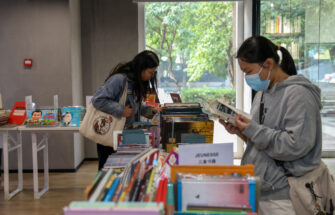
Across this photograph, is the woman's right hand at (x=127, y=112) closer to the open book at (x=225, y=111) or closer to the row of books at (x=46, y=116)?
the open book at (x=225, y=111)

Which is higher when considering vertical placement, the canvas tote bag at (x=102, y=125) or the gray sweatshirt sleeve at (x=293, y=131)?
the gray sweatshirt sleeve at (x=293, y=131)

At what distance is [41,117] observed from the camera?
4.08 m

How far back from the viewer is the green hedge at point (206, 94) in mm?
6121

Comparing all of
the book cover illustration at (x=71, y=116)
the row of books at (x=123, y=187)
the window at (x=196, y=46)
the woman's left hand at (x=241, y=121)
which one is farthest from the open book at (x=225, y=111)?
the window at (x=196, y=46)

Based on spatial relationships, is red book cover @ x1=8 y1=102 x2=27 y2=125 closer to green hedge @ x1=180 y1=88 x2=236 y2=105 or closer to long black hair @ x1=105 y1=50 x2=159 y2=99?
long black hair @ x1=105 y1=50 x2=159 y2=99

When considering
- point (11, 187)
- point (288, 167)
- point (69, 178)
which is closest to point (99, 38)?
point (69, 178)

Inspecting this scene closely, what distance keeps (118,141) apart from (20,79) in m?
3.62

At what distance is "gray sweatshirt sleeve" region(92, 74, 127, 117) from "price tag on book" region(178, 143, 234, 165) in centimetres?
128

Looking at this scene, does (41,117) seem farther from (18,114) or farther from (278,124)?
(278,124)

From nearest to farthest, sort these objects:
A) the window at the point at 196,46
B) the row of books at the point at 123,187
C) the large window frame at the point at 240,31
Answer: the row of books at the point at 123,187, the large window frame at the point at 240,31, the window at the point at 196,46

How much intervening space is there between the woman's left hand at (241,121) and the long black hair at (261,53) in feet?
0.93

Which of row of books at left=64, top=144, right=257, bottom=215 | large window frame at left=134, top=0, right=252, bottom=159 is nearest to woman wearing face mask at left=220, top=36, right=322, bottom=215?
row of books at left=64, top=144, right=257, bottom=215

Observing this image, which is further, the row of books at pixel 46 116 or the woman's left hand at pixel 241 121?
the row of books at pixel 46 116

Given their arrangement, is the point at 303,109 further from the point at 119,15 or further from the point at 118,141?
the point at 119,15
